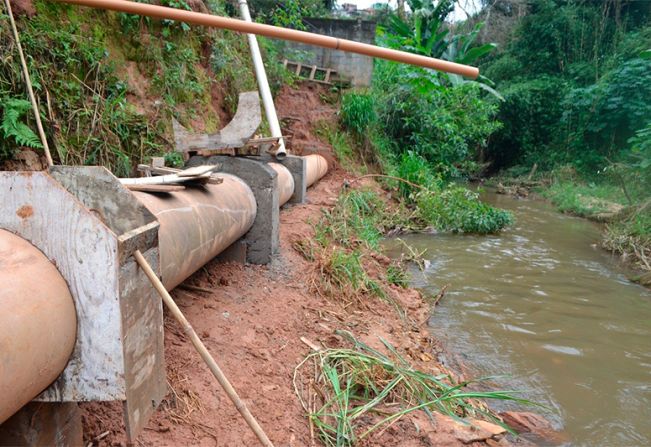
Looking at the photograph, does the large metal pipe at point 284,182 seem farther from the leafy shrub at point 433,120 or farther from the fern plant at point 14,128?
the leafy shrub at point 433,120

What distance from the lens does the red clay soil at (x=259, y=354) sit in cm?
178

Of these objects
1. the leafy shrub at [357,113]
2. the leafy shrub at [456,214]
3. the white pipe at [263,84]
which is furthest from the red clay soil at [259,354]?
the leafy shrub at [357,113]

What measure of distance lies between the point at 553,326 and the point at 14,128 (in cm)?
488

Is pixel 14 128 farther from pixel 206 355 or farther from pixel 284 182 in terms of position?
pixel 206 355

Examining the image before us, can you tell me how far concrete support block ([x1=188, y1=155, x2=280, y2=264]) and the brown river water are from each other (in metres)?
1.82

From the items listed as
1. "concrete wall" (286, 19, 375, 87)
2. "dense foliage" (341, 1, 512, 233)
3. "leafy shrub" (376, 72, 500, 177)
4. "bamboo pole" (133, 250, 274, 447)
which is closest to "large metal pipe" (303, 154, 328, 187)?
"dense foliage" (341, 1, 512, 233)

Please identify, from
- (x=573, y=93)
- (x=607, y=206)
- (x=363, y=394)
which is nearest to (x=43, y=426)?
(x=363, y=394)

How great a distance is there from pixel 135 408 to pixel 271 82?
9090 millimetres

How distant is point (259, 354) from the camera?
2.42 metres

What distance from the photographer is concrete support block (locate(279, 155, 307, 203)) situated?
5441 mm

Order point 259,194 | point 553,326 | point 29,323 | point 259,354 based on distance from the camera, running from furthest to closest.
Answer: point 553,326 → point 259,194 → point 259,354 → point 29,323

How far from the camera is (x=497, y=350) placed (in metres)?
4.02

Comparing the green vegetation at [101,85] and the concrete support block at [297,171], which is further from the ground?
the green vegetation at [101,85]

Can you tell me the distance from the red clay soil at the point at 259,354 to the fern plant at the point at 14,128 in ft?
4.90
